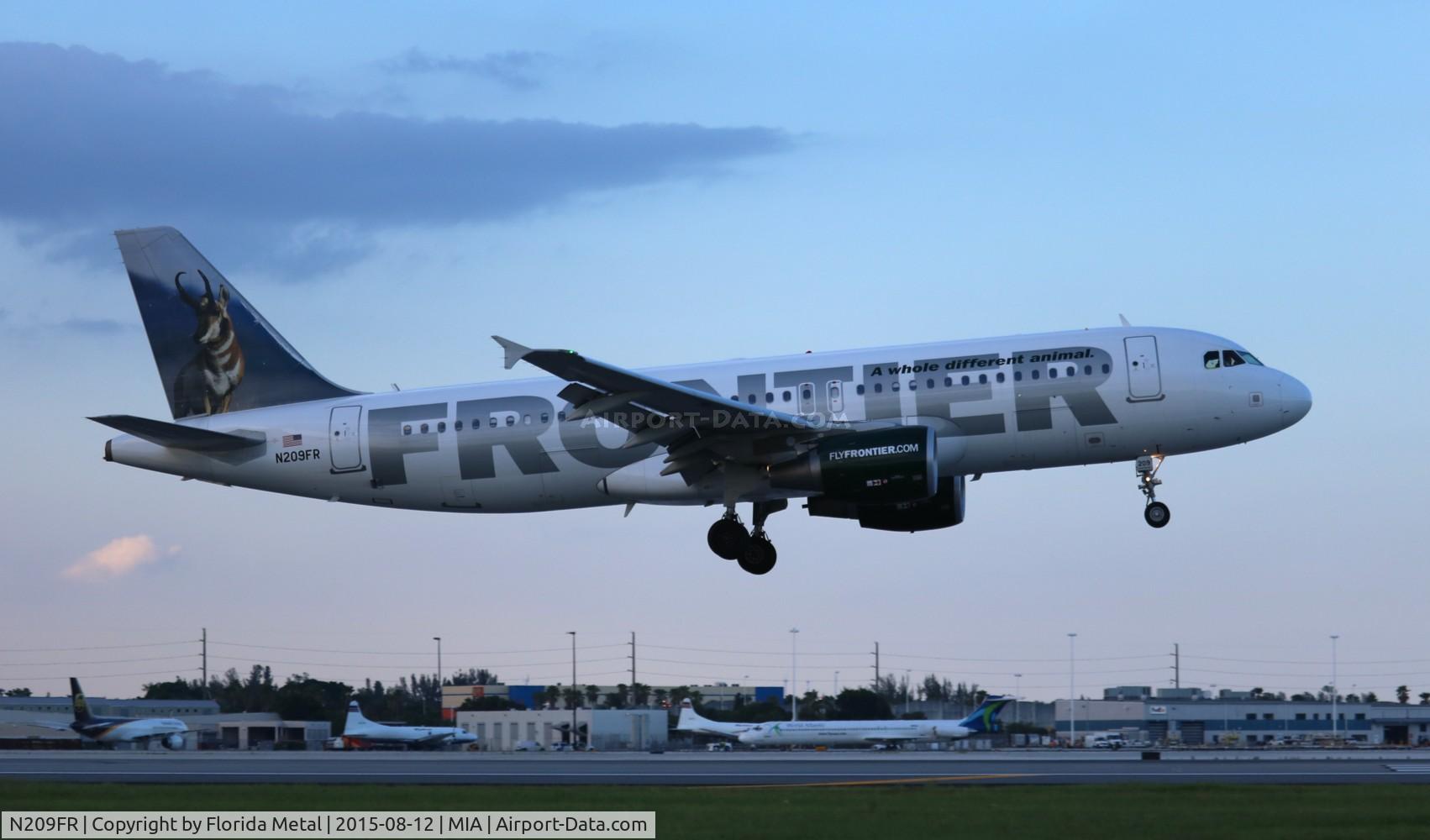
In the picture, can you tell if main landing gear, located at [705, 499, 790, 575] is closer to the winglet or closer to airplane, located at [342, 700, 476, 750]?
the winglet

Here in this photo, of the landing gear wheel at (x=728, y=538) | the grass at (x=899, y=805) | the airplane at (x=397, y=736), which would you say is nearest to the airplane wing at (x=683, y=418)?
the landing gear wheel at (x=728, y=538)

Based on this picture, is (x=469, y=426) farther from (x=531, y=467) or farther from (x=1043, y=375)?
(x=1043, y=375)

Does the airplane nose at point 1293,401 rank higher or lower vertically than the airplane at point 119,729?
higher

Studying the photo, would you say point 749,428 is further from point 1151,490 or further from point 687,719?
point 687,719

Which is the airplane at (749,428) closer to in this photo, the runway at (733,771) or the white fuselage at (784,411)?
the white fuselage at (784,411)

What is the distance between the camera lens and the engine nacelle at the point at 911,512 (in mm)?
38594

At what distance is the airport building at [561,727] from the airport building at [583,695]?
20.8 metres

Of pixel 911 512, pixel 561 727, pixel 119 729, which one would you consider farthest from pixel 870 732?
pixel 911 512

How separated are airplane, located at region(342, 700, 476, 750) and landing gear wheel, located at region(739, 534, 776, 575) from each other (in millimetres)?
47491

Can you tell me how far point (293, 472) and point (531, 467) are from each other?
6.60 metres

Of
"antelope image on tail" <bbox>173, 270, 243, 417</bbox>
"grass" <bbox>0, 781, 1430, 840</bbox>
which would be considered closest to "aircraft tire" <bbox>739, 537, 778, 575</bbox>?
"grass" <bbox>0, 781, 1430, 840</bbox>

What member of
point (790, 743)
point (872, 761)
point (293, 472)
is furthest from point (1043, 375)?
point (790, 743)

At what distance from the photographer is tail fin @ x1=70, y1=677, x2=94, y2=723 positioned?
7388cm

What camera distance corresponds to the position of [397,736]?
83.1m
